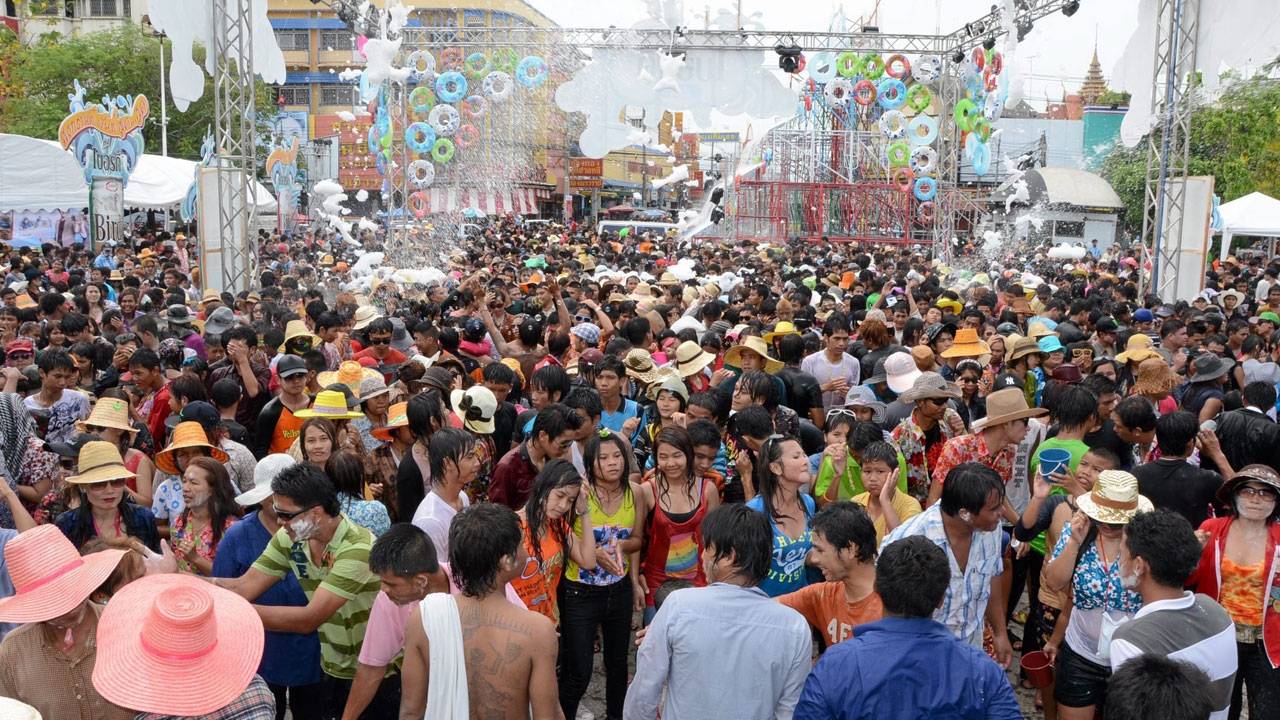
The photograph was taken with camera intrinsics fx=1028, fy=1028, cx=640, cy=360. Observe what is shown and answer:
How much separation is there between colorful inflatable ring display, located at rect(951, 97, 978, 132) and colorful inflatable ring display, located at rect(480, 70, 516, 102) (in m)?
7.56

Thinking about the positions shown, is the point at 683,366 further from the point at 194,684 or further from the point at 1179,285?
the point at 1179,285

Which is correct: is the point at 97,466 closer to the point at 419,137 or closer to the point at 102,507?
the point at 102,507

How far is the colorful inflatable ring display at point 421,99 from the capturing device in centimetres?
1670

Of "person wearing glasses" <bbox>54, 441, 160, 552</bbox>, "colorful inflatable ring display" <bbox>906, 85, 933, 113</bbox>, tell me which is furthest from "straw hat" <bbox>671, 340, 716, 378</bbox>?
"colorful inflatable ring display" <bbox>906, 85, 933, 113</bbox>

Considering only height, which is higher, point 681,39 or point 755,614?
point 681,39

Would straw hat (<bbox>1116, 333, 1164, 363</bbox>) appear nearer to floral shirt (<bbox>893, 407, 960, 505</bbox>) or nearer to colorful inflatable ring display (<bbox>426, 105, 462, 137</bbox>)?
floral shirt (<bbox>893, 407, 960, 505</bbox>)

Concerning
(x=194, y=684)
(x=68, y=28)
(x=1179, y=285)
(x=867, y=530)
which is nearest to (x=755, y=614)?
(x=867, y=530)

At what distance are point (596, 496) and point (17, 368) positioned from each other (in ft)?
11.9

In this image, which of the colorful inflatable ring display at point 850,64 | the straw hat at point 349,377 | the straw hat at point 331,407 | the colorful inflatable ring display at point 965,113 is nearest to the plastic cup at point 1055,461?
the straw hat at point 331,407

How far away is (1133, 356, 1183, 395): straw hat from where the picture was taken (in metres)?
5.14

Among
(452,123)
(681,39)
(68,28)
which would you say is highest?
(68,28)

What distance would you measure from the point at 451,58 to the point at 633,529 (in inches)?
620

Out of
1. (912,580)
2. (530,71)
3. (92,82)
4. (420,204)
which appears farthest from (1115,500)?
(92,82)

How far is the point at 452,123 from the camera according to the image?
1669 cm
